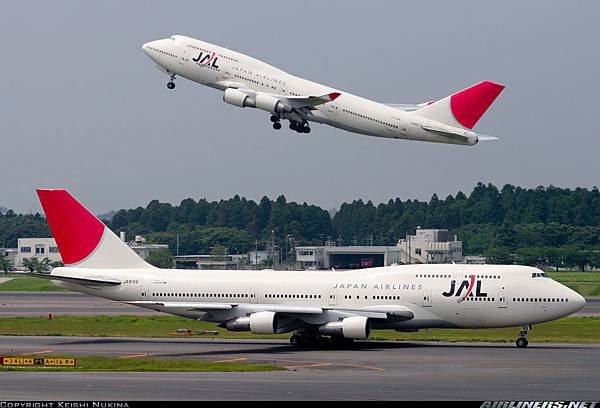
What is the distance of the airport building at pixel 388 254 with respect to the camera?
556 ft

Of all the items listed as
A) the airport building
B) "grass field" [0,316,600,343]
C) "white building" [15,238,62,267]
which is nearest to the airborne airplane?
"grass field" [0,316,600,343]

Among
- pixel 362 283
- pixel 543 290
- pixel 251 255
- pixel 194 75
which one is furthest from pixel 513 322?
pixel 251 255

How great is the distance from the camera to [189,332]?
71.6 m

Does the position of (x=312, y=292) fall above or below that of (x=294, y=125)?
below

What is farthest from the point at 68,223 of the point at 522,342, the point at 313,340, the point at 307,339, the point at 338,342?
the point at 522,342

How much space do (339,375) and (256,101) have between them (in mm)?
35471

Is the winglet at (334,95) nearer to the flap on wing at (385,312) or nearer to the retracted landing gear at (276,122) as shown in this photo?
the retracted landing gear at (276,122)

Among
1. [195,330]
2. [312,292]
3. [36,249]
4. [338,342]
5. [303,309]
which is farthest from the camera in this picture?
[36,249]

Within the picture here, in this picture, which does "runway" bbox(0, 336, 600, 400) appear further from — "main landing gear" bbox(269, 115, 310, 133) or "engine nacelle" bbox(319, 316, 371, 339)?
"main landing gear" bbox(269, 115, 310, 133)

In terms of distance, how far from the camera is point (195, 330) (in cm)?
7406

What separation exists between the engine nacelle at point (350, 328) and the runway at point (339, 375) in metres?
0.89

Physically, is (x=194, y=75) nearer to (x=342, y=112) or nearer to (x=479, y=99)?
(x=342, y=112)

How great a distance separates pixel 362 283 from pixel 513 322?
7.99 meters

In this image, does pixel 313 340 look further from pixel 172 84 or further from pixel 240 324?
pixel 172 84
